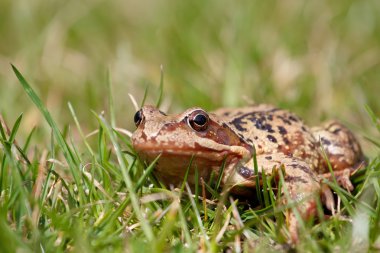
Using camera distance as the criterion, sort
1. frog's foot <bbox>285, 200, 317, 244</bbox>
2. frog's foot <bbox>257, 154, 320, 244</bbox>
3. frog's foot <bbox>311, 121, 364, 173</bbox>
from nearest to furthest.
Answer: frog's foot <bbox>285, 200, 317, 244</bbox> → frog's foot <bbox>257, 154, 320, 244</bbox> → frog's foot <bbox>311, 121, 364, 173</bbox>

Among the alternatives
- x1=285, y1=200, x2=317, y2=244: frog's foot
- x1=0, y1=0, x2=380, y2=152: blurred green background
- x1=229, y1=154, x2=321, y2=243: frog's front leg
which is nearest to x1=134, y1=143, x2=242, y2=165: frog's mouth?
x1=229, y1=154, x2=321, y2=243: frog's front leg

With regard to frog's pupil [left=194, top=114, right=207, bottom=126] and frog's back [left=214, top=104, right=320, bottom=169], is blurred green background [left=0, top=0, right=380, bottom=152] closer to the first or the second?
frog's back [left=214, top=104, right=320, bottom=169]

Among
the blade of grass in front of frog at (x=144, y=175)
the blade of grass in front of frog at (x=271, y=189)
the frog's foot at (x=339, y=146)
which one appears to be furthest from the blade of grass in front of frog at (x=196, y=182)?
the frog's foot at (x=339, y=146)

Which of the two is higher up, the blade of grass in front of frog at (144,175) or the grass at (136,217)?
the blade of grass in front of frog at (144,175)

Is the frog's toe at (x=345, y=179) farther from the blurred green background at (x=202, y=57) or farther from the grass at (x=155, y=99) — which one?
the blurred green background at (x=202, y=57)

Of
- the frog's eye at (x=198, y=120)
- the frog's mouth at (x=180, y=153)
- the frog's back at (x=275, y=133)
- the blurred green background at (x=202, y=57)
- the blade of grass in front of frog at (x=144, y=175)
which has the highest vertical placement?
the blurred green background at (x=202, y=57)

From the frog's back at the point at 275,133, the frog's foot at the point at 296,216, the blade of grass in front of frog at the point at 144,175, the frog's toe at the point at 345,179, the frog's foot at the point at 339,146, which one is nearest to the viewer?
the frog's foot at the point at 296,216

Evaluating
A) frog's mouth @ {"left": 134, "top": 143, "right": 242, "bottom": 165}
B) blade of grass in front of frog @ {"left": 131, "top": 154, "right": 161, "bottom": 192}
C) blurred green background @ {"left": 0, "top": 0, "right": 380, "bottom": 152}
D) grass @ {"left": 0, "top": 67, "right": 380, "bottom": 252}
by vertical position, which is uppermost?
blurred green background @ {"left": 0, "top": 0, "right": 380, "bottom": 152}
